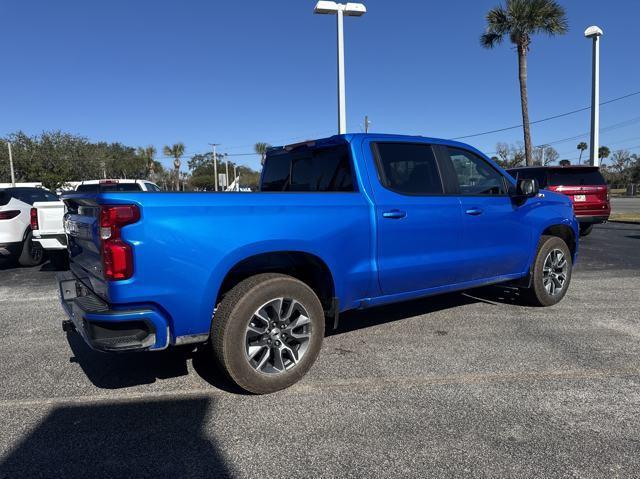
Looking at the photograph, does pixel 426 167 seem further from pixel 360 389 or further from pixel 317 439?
pixel 317 439

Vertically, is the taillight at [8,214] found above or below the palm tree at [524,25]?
below

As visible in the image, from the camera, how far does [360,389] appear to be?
139 inches

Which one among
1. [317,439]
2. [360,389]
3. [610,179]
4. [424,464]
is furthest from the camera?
[610,179]

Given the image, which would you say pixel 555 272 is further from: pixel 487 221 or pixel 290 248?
pixel 290 248

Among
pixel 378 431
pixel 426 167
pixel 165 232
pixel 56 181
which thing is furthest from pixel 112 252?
pixel 56 181

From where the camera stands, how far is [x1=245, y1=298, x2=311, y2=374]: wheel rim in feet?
11.2

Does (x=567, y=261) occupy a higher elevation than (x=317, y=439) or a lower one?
higher

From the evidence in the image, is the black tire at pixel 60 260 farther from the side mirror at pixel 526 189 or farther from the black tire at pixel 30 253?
the side mirror at pixel 526 189

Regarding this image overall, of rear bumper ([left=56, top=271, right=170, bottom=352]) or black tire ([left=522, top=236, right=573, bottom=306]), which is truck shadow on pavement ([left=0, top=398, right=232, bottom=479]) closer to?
rear bumper ([left=56, top=271, right=170, bottom=352])

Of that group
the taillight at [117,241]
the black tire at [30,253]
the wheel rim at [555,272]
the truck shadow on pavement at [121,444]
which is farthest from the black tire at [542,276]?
the black tire at [30,253]

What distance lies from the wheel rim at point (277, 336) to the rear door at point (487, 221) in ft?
6.15

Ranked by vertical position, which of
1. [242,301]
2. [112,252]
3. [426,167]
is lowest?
[242,301]

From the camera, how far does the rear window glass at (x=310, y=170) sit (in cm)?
419

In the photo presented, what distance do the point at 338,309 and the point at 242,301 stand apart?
887 mm
